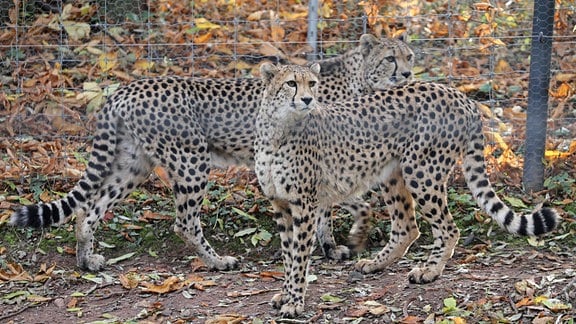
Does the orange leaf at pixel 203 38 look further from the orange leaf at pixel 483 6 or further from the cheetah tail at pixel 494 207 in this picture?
the cheetah tail at pixel 494 207

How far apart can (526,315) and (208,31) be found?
503 cm

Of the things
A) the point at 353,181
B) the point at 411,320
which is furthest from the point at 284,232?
the point at 411,320

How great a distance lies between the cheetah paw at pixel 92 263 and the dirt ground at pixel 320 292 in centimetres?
6

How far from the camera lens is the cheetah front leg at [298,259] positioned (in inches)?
214

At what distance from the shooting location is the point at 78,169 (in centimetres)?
748

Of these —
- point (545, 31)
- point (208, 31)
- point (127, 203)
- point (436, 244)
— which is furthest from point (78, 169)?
point (545, 31)

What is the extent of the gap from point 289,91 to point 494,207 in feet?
4.68

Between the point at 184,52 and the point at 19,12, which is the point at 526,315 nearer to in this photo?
the point at 184,52

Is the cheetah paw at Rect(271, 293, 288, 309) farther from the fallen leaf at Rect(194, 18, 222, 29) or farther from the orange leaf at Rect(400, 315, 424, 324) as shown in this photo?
the fallen leaf at Rect(194, 18, 222, 29)

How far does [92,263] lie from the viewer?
248 inches

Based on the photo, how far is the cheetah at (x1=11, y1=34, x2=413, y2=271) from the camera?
6.21 metres

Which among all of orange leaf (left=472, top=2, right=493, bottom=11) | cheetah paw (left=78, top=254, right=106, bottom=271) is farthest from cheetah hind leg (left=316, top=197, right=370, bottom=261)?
orange leaf (left=472, top=2, right=493, bottom=11)

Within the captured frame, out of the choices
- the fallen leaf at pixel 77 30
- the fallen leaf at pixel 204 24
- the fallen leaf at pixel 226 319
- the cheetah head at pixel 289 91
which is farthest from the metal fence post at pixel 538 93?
the fallen leaf at pixel 77 30

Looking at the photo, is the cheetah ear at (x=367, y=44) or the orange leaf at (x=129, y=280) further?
the cheetah ear at (x=367, y=44)
